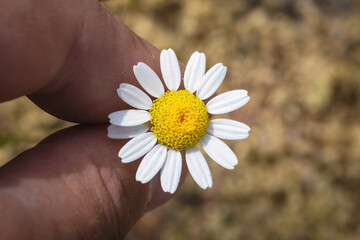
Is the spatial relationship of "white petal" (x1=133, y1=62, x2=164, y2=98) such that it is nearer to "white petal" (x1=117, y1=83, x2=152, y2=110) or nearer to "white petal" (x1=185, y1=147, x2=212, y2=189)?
"white petal" (x1=117, y1=83, x2=152, y2=110)

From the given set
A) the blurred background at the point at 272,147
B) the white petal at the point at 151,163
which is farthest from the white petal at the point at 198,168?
the blurred background at the point at 272,147

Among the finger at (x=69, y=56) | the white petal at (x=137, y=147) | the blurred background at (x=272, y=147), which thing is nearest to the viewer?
the finger at (x=69, y=56)

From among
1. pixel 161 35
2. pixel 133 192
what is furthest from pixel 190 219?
pixel 161 35

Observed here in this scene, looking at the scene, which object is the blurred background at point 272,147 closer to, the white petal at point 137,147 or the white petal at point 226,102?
the white petal at point 226,102

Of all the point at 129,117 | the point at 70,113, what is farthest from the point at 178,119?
the point at 70,113

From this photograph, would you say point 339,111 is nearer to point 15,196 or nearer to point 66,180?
point 66,180

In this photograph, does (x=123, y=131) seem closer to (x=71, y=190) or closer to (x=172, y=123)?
(x=172, y=123)

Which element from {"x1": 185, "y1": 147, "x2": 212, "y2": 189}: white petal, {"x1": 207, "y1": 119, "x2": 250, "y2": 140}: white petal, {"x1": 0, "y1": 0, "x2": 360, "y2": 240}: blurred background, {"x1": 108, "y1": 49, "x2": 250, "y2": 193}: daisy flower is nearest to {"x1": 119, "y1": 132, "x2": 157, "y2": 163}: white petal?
{"x1": 108, "y1": 49, "x2": 250, "y2": 193}: daisy flower

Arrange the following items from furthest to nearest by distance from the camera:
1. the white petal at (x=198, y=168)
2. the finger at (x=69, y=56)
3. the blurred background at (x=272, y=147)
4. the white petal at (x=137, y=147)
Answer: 1. the blurred background at (x=272, y=147)
2. the white petal at (x=198, y=168)
3. the white petal at (x=137, y=147)
4. the finger at (x=69, y=56)
